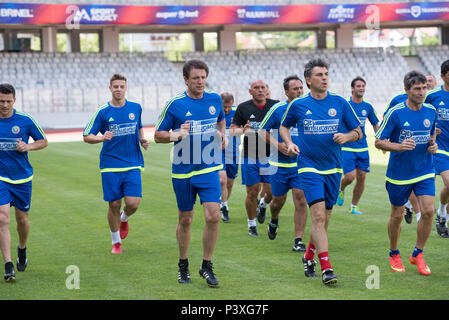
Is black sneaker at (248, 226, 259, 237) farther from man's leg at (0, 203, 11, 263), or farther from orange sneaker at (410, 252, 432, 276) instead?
man's leg at (0, 203, 11, 263)

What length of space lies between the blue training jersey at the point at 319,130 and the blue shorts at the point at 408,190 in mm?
745

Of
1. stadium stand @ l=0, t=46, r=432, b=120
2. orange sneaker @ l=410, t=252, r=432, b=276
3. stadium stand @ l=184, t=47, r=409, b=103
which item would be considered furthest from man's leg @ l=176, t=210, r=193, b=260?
stadium stand @ l=184, t=47, r=409, b=103

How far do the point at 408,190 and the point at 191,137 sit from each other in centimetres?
244

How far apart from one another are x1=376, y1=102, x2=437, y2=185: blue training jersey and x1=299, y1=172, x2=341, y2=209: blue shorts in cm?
71

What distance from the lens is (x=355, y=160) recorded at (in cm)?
1217

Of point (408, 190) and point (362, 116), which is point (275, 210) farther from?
point (362, 116)

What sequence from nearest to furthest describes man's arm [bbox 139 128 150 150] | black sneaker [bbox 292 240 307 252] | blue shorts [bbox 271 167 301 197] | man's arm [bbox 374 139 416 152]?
man's arm [bbox 374 139 416 152] < black sneaker [bbox 292 240 307 252] < man's arm [bbox 139 128 150 150] < blue shorts [bbox 271 167 301 197]

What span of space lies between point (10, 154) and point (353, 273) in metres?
4.02

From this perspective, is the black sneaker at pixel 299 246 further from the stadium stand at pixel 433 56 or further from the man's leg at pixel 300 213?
the stadium stand at pixel 433 56

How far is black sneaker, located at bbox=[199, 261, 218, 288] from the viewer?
7.09 meters

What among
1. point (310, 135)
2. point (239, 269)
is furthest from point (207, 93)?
point (239, 269)

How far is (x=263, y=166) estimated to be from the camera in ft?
34.6

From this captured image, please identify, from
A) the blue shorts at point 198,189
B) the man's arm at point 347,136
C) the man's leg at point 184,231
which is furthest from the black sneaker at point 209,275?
the man's arm at point 347,136
